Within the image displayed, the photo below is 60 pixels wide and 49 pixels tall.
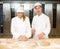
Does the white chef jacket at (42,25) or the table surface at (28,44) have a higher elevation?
the white chef jacket at (42,25)

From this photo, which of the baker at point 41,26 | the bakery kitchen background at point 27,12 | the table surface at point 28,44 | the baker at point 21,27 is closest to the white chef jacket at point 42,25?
the baker at point 41,26

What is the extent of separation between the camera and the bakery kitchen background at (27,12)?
491cm

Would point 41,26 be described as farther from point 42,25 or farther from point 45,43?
point 45,43

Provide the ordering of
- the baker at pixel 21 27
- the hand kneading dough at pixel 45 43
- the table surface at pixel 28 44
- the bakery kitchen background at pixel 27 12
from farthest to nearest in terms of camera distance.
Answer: the bakery kitchen background at pixel 27 12
the baker at pixel 21 27
the hand kneading dough at pixel 45 43
the table surface at pixel 28 44

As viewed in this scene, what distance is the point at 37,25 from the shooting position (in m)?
2.58

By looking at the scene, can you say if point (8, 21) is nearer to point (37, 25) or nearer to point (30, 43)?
point (37, 25)

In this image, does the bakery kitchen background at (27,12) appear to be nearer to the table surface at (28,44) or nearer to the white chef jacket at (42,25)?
the white chef jacket at (42,25)

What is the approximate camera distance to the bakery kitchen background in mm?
4908

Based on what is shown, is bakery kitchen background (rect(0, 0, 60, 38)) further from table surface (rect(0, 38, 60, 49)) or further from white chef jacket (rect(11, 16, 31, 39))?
table surface (rect(0, 38, 60, 49))

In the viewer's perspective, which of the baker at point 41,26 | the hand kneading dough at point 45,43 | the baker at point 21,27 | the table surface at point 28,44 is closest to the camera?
the table surface at point 28,44

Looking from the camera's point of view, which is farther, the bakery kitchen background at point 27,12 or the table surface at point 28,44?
the bakery kitchen background at point 27,12

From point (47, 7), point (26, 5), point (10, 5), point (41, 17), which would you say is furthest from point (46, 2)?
point (41, 17)

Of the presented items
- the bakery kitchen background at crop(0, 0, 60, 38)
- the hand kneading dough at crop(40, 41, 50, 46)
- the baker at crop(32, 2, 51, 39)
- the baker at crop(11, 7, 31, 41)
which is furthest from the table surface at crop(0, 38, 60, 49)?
the bakery kitchen background at crop(0, 0, 60, 38)

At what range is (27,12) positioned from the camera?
4.96 m
